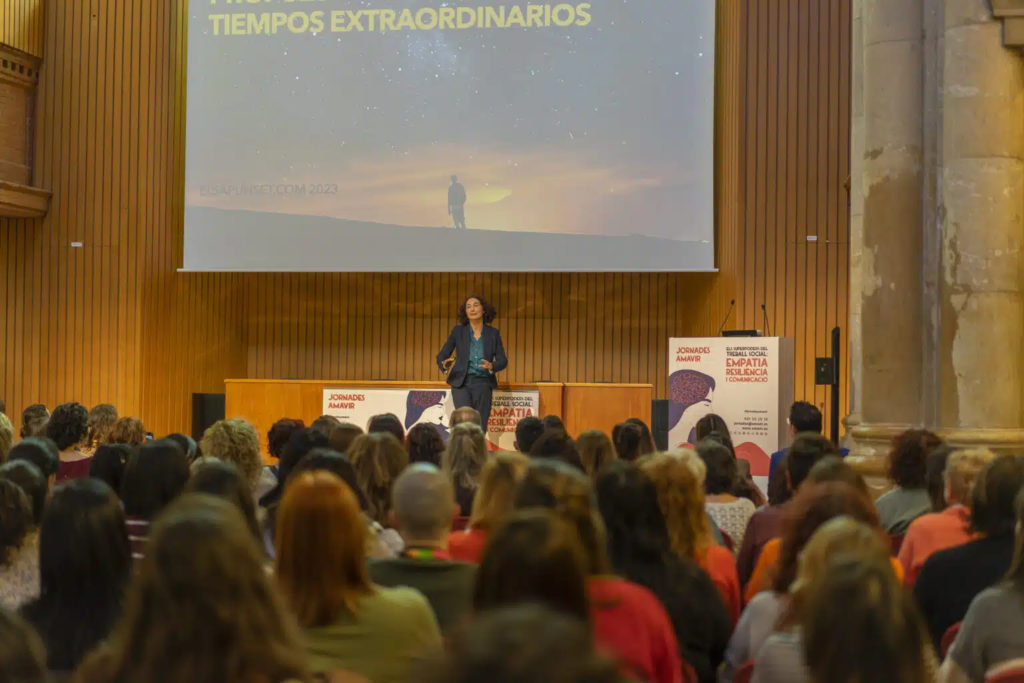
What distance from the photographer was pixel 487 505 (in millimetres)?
3508

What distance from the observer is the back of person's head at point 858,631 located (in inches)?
68.7

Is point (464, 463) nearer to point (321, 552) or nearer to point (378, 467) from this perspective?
point (378, 467)

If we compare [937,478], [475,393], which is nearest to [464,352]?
[475,393]

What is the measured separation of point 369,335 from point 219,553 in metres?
12.5

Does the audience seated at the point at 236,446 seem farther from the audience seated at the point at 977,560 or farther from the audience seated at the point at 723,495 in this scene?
the audience seated at the point at 977,560

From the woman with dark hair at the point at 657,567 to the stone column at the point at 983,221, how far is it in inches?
178

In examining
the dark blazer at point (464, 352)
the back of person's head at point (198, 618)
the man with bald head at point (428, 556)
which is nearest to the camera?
the back of person's head at point (198, 618)

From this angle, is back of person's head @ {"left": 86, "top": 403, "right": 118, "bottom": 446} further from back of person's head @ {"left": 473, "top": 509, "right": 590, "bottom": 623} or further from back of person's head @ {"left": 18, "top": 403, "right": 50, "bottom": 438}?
back of person's head @ {"left": 473, "top": 509, "right": 590, "bottom": 623}

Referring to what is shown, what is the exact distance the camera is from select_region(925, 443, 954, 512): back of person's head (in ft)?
14.6

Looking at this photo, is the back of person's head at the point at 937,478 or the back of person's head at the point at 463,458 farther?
the back of person's head at the point at 463,458

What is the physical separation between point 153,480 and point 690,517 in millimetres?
1640

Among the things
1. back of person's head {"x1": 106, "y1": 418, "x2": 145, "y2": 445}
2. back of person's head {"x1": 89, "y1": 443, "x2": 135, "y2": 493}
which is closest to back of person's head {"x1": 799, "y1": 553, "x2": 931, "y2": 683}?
back of person's head {"x1": 89, "y1": 443, "x2": 135, "y2": 493}

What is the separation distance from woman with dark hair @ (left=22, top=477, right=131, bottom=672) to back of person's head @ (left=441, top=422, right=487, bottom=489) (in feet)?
8.57

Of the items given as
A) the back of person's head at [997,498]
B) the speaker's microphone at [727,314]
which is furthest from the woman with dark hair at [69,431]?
the speaker's microphone at [727,314]
